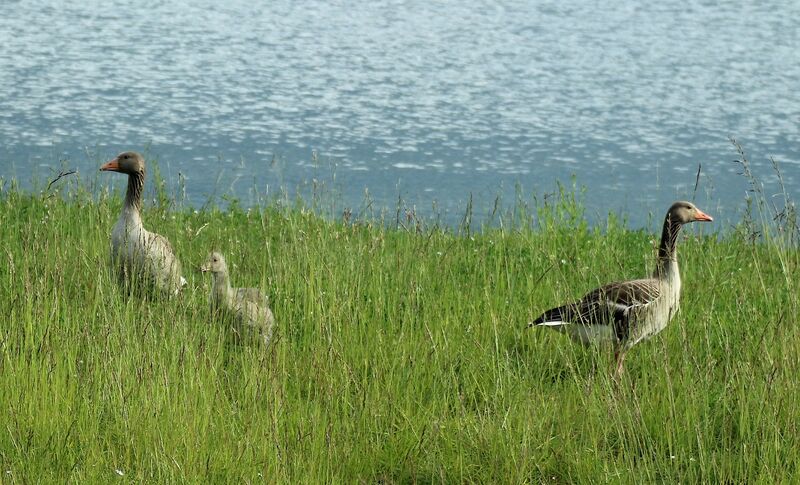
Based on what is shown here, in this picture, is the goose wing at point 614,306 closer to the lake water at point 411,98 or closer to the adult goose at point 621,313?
the adult goose at point 621,313

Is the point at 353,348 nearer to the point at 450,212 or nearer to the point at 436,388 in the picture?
the point at 436,388

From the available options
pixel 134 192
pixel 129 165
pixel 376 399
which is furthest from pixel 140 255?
pixel 376 399

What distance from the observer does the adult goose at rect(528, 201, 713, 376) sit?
7293 millimetres

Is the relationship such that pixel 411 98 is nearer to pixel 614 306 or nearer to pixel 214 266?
pixel 214 266

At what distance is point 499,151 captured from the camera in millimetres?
18250

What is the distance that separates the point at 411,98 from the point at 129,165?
1327cm

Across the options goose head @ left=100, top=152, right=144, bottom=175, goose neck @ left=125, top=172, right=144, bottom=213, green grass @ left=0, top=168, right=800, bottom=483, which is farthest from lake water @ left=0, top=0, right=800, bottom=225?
green grass @ left=0, top=168, right=800, bottom=483

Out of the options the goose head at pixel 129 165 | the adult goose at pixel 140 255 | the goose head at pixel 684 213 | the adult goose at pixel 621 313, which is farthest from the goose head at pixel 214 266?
the goose head at pixel 684 213

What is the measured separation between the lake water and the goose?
6.10 feet

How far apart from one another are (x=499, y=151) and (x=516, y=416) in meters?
12.3

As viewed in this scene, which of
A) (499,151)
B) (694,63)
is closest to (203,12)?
(694,63)

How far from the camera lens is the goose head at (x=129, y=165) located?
9.56 meters

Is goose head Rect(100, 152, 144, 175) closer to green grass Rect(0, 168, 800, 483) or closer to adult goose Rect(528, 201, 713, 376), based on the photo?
green grass Rect(0, 168, 800, 483)

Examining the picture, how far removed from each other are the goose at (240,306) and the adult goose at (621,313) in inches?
75.8
